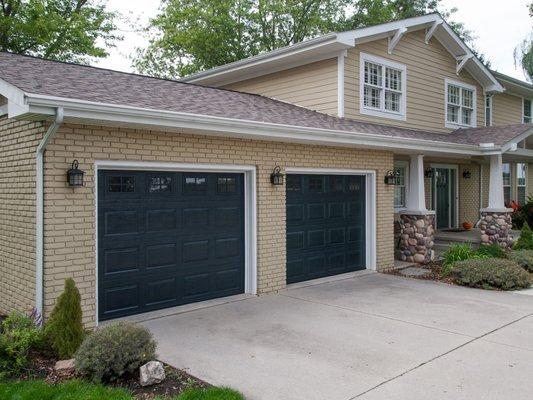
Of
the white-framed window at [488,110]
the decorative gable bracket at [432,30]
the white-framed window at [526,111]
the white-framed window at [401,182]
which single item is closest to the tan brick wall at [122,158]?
the white-framed window at [401,182]

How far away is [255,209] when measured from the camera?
829 cm

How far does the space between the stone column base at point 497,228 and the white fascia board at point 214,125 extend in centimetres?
382

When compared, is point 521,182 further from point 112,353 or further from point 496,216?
point 112,353

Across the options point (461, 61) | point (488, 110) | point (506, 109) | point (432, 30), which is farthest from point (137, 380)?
point (506, 109)

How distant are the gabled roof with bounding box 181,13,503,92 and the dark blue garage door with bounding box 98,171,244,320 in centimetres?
485

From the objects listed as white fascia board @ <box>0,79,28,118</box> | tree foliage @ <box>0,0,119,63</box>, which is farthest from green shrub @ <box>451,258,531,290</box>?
tree foliage @ <box>0,0,119,63</box>

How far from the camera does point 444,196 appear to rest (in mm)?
16406

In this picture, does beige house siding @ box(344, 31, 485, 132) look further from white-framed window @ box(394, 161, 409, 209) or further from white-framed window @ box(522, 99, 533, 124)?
white-framed window @ box(522, 99, 533, 124)

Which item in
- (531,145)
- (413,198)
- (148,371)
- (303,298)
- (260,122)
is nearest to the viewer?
(148,371)

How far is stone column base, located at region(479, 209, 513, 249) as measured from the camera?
13031 millimetres

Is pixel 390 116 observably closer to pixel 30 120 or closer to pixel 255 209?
pixel 255 209

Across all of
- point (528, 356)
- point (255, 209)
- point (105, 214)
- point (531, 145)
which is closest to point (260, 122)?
point (255, 209)

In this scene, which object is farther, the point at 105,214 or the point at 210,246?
the point at 210,246

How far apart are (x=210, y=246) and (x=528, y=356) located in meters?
4.65
